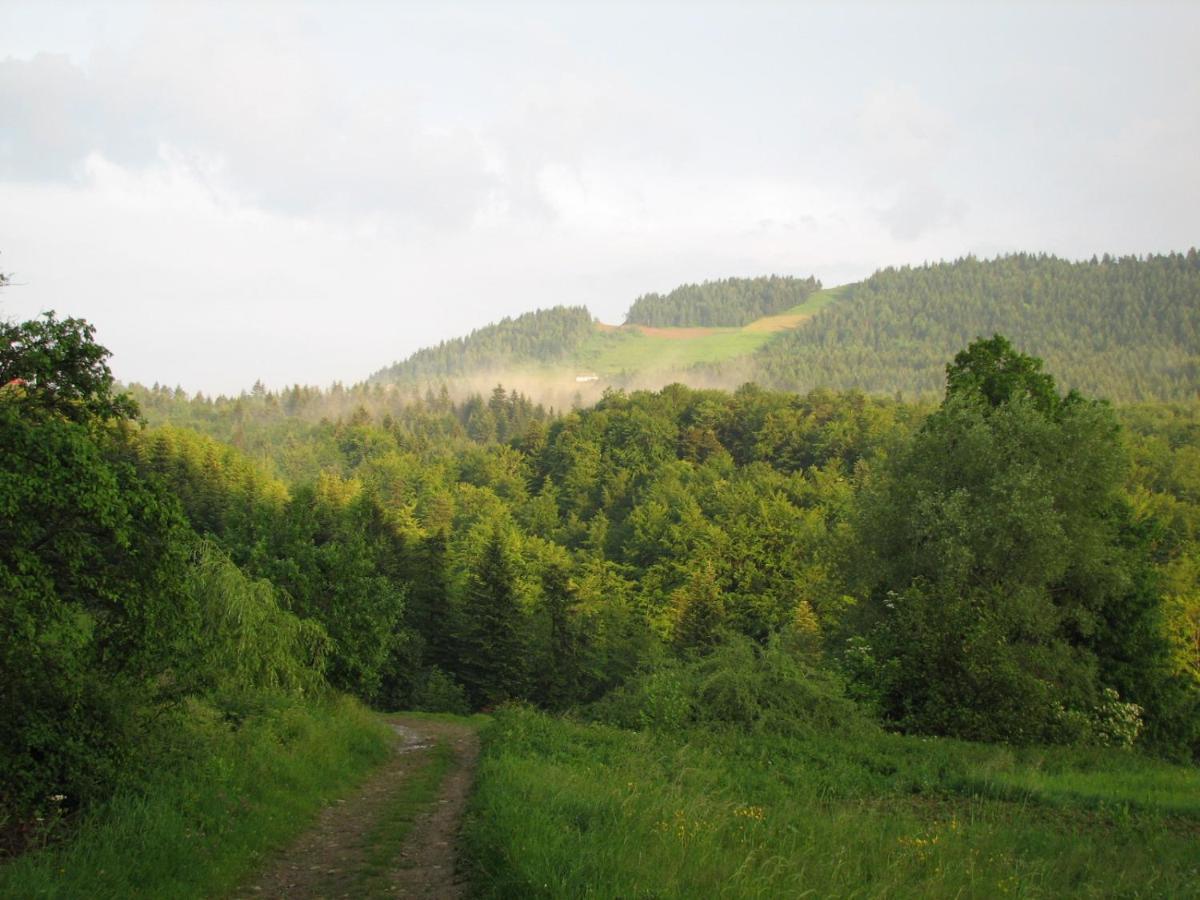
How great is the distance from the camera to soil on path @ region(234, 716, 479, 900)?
891 cm

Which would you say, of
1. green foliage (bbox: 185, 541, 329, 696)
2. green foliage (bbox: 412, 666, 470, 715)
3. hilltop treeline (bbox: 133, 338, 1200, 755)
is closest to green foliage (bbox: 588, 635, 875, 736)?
hilltop treeline (bbox: 133, 338, 1200, 755)

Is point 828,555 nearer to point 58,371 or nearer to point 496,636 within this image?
point 58,371

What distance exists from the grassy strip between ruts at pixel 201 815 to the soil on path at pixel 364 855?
32cm

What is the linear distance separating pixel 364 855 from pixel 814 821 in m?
5.67

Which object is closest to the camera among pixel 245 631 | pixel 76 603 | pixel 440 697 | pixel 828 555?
pixel 76 603

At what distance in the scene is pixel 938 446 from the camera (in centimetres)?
2839

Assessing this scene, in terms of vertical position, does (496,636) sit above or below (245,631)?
below

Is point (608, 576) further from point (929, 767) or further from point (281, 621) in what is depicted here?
point (929, 767)

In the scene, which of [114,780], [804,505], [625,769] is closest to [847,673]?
[625,769]

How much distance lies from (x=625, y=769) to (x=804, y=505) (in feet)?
310

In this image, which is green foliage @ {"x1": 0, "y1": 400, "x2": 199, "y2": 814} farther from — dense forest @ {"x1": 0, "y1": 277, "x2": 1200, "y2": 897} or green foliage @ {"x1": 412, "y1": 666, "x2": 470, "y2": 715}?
green foliage @ {"x1": 412, "y1": 666, "x2": 470, "y2": 715}

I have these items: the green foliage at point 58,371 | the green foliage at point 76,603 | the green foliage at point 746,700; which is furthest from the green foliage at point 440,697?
the green foliage at point 58,371

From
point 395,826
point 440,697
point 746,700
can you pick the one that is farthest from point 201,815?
point 440,697

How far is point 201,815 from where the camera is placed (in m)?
10.1
